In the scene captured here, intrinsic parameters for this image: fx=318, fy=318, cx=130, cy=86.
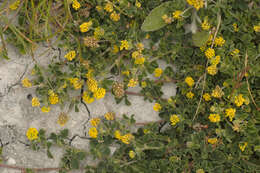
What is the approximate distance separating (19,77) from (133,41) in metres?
1.15

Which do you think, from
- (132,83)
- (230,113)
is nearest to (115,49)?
(132,83)

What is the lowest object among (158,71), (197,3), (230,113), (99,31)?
(230,113)

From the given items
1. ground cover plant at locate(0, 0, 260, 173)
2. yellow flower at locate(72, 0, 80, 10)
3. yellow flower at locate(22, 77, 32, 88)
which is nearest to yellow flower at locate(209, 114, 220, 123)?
ground cover plant at locate(0, 0, 260, 173)

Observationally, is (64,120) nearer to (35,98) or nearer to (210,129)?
(35,98)

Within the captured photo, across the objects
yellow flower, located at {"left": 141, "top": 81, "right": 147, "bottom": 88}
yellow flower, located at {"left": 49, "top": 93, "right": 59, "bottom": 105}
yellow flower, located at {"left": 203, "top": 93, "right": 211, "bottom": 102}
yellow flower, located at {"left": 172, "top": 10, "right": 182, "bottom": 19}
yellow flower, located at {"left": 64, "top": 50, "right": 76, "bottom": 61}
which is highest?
yellow flower, located at {"left": 172, "top": 10, "right": 182, "bottom": 19}

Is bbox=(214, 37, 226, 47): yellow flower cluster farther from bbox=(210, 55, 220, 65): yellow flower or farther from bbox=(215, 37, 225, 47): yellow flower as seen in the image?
bbox=(210, 55, 220, 65): yellow flower

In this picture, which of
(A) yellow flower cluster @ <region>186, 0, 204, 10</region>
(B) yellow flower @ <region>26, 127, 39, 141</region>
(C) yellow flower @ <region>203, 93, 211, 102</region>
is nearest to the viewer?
(A) yellow flower cluster @ <region>186, 0, 204, 10</region>

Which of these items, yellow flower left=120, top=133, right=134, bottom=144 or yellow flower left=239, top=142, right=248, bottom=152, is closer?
yellow flower left=239, top=142, right=248, bottom=152

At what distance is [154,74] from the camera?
3.05 metres

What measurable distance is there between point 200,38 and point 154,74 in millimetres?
543

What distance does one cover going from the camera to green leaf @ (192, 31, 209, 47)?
283 centimetres

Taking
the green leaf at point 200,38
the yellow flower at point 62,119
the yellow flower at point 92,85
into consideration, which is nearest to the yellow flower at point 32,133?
the yellow flower at point 62,119

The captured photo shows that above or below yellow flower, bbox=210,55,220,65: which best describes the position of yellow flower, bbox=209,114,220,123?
below

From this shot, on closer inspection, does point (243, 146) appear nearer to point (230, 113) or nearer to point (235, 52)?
point (230, 113)
